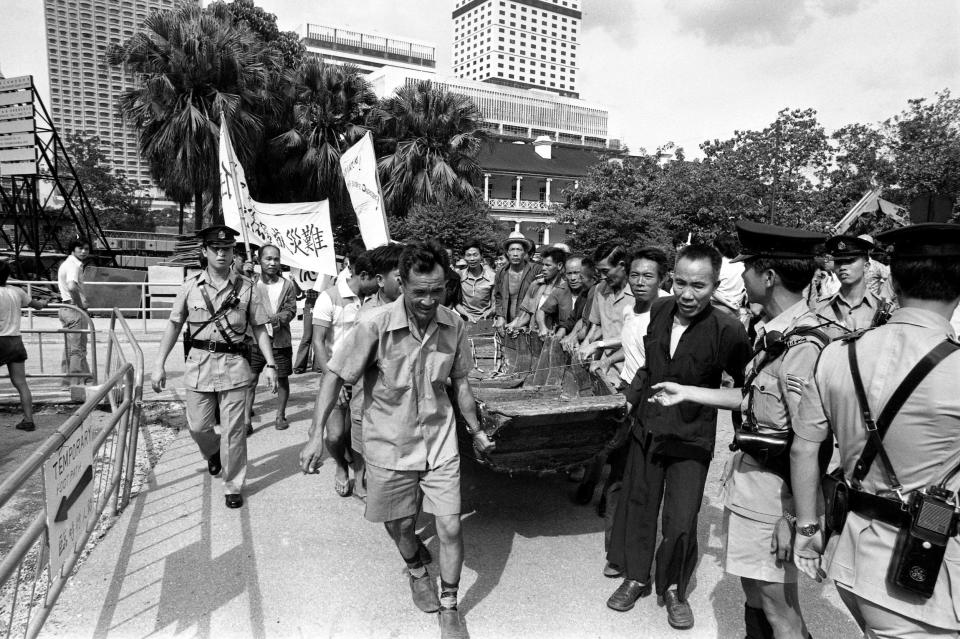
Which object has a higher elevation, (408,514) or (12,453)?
(408,514)

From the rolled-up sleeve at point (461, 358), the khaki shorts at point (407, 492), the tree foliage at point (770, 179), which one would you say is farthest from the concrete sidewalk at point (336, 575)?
the tree foliage at point (770, 179)

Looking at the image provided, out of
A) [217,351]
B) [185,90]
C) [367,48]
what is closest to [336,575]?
[217,351]

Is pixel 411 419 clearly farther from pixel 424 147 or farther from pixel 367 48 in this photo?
pixel 367 48

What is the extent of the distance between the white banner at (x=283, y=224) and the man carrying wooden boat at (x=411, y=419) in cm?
445

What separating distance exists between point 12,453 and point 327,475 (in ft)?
9.35

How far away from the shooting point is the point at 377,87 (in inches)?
2857

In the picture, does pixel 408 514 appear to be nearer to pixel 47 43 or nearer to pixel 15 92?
pixel 15 92

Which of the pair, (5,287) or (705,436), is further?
(5,287)

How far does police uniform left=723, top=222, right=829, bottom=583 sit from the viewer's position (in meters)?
2.26

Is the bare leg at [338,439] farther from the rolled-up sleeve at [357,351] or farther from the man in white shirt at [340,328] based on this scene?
the rolled-up sleeve at [357,351]

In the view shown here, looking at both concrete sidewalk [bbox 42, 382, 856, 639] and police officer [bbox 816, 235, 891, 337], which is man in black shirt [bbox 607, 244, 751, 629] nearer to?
concrete sidewalk [bbox 42, 382, 856, 639]

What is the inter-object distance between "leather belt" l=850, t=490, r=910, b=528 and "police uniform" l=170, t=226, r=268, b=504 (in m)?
3.82

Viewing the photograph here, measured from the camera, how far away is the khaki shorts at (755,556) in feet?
7.74

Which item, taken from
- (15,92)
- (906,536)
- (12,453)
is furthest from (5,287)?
(15,92)
